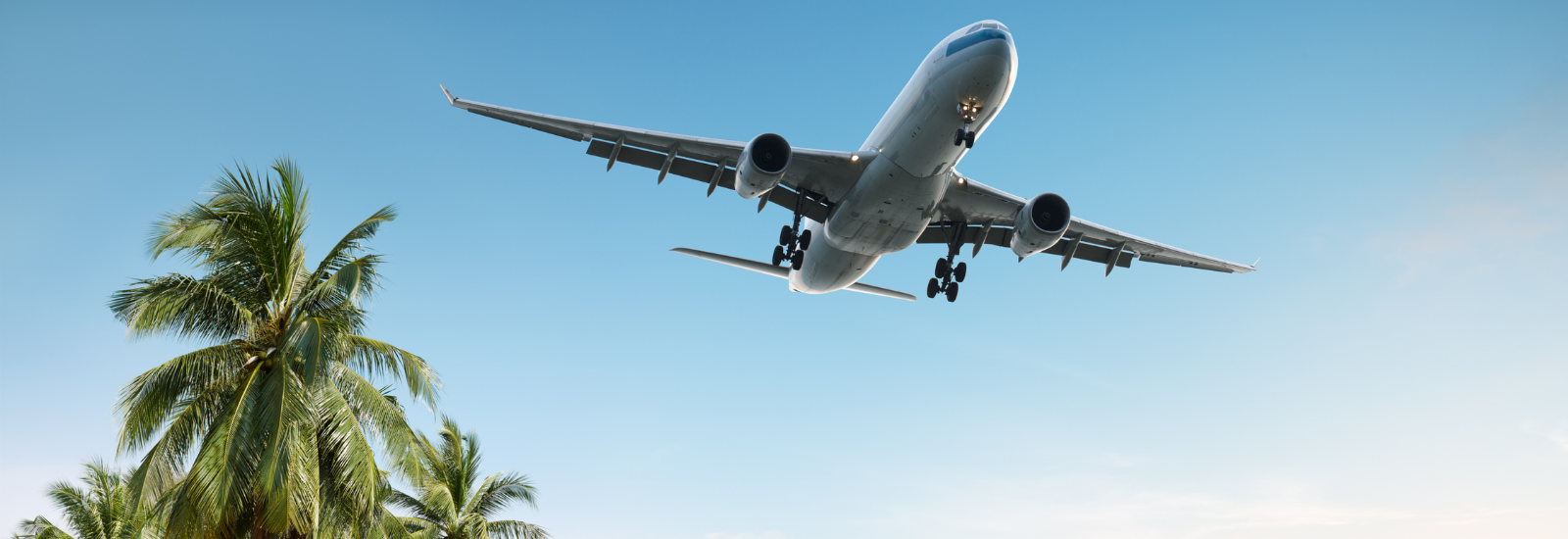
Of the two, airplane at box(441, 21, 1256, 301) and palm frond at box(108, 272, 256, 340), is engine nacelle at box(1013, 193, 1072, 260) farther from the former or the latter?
palm frond at box(108, 272, 256, 340)

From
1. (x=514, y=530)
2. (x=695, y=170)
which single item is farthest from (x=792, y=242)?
(x=514, y=530)

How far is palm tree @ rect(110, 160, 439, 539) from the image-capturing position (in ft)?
34.9

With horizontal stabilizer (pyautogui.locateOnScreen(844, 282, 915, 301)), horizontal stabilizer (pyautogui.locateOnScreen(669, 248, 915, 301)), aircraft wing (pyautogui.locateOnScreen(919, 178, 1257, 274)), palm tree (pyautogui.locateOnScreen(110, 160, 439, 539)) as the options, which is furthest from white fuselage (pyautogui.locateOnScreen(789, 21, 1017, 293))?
palm tree (pyautogui.locateOnScreen(110, 160, 439, 539))

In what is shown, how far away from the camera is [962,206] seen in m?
22.8

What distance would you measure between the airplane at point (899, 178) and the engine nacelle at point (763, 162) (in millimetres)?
26

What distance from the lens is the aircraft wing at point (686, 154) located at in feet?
63.2

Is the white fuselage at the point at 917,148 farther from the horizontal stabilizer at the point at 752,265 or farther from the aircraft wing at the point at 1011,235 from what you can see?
the horizontal stabilizer at the point at 752,265

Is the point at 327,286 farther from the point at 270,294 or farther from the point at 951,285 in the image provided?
the point at 951,285

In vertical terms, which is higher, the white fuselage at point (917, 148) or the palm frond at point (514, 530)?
the white fuselage at point (917, 148)

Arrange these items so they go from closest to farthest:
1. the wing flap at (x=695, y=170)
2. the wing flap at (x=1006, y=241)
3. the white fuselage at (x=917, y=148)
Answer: the white fuselage at (x=917, y=148) < the wing flap at (x=695, y=170) < the wing flap at (x=1006, y=241)

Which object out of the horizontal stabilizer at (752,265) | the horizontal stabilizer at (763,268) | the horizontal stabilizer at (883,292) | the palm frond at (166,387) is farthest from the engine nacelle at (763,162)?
the horizontal stabilizer at (883,292)

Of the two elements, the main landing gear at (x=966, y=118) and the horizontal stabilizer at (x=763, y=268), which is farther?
the horizontal stabilizer at (x=763, y=268)

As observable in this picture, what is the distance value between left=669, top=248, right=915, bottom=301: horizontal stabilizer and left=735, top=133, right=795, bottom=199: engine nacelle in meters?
6.11

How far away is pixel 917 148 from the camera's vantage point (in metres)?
17.8
